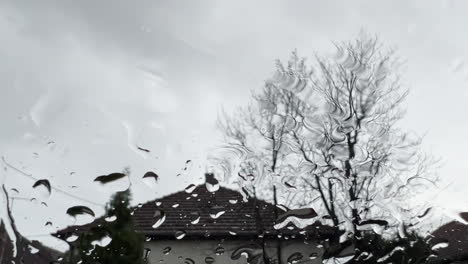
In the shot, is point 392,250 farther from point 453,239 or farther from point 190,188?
point 190,188

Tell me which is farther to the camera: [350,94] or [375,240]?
[350,94]

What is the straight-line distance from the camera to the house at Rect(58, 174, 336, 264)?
1854 millimetres

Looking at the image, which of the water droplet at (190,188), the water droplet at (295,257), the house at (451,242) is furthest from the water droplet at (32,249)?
the house at (451,242)

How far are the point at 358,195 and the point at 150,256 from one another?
0.96m

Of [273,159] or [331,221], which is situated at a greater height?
[273,159]

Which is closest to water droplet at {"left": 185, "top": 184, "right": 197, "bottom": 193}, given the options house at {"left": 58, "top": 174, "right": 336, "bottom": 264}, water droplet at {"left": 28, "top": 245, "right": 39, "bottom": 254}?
house at {"left": 58, "top": 174, "right": 336, "bottom": 264}

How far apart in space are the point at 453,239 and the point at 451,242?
0.04m

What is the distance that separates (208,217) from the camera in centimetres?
212

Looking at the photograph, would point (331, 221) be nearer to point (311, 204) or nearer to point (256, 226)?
point (311, 204)

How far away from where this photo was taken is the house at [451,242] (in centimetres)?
174

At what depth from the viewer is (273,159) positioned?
214 cm

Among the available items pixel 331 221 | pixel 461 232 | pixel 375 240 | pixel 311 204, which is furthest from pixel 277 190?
pixel 461 232

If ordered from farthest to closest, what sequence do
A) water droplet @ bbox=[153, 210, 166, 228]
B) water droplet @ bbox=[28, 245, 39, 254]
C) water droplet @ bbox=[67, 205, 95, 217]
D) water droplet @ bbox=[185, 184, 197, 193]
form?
water droplet @ bbox=[185, 184, 197, 193] → water droplet @ bbox=[153, 210, 166, 228] → water droplet @ bbox=[67, 205, 95, 217] → water droplet @ bbox=[28, 245, 39, 254]

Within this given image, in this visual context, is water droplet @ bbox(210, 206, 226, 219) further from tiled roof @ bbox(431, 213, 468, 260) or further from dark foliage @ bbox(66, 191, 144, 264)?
tiled roof @ bbox(431, 213, 468, 260)
